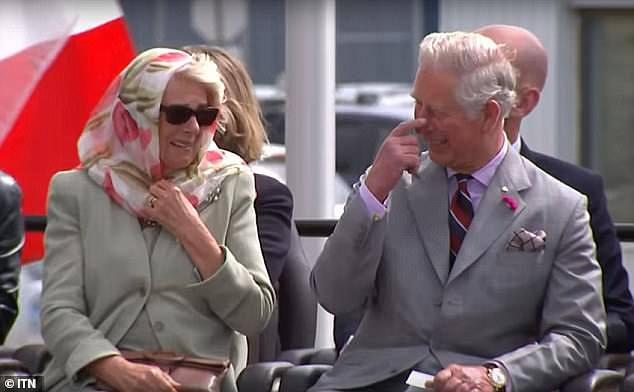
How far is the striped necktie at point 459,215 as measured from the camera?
4.62m

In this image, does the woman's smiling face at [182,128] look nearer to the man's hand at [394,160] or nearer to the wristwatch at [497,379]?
the man's hand at [394,160]

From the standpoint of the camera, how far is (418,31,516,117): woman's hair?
453 centimetres

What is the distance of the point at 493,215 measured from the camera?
4.57 m

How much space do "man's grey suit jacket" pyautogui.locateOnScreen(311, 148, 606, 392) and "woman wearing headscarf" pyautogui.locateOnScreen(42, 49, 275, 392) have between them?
29 centimetres

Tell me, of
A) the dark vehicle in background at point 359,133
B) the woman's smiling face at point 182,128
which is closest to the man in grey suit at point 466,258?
the woman's smiling face at point 182,128

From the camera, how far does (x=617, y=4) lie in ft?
42.4

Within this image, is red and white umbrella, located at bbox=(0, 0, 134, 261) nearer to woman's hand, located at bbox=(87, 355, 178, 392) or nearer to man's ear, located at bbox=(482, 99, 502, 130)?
woman's hand, located at bbox=(87, 355, 178, 392)

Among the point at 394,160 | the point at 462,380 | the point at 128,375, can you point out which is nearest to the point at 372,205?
the point at 394,160

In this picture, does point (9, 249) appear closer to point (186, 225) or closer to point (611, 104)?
point (186, 225)

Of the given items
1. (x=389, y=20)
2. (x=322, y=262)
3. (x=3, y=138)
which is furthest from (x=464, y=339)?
(x=389, y=20)

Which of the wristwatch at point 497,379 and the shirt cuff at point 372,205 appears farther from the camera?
the shirt cuff at point 372,205

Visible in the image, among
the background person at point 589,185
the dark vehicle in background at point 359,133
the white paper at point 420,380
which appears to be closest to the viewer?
the white paper at point 420,380

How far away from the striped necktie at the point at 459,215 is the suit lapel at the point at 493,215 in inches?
2.0

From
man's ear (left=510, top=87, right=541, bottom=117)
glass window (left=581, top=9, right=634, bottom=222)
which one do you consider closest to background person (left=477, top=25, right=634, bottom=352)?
man's ear (left=510, top=87, right=541, bottom=117)
